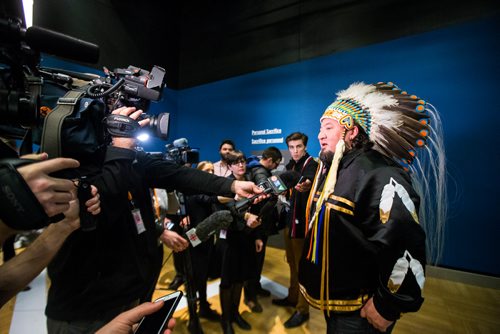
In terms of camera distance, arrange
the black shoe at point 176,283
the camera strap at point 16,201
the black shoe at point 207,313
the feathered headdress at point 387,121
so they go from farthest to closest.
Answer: the black shoe at point 176,283, the black shoe at point 207,313, the feathered headdress at point 387,121, the camera strap at point 16,201

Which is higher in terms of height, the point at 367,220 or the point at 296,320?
the point at 367,220

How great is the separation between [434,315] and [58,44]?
10.3ft

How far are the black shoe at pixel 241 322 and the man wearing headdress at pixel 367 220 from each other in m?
1.13

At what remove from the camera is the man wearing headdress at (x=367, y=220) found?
0.93 meters

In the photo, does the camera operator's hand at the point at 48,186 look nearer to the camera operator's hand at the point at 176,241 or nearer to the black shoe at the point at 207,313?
the camera operator's hand at the point at 176,241

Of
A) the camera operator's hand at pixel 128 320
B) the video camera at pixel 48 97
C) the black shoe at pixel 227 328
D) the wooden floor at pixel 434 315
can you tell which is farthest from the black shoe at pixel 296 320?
the video camera at pixel 48 97

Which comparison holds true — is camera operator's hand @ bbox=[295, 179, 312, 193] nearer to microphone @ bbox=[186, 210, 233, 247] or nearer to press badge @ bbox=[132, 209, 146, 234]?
microphone @ bbox=[186, 210, 233, 247]

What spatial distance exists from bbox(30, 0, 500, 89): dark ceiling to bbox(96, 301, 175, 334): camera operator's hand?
381 cm

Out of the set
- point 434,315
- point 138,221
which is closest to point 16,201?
point 138,221

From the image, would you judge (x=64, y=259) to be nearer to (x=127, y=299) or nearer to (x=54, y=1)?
(x=127, y=299)

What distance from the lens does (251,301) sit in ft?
7.84

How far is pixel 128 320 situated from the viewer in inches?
21.8

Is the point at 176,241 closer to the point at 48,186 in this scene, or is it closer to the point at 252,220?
the point at 252,220

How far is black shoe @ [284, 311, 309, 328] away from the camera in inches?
79.9
